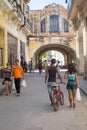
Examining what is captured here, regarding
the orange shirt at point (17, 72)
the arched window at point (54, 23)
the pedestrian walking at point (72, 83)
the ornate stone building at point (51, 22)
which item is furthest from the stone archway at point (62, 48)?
the pedestrian walking at point (72, 83)

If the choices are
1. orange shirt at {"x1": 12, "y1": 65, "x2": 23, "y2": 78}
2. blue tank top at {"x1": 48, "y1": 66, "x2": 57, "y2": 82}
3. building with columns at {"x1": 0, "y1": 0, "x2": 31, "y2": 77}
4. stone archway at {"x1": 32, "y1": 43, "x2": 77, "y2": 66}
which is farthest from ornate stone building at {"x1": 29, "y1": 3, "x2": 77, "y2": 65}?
blue tank top at {"x1": 48, "y1": 66, "x2": 57, "y2": 82}

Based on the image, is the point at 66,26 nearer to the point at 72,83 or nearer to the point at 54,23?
the point at 54,23

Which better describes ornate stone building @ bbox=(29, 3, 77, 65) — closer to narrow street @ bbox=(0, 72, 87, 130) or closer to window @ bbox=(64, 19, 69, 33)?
window @ bbox=(64, 19, 69, 33)

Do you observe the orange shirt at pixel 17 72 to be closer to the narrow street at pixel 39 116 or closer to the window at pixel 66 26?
the narrow street at pixel 39 116

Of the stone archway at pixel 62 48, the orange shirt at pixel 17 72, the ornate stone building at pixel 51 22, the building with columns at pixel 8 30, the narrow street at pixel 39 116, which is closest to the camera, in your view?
the narrow street at pixel 39 116

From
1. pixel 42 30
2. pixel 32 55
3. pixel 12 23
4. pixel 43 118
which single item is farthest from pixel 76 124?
pixel 42 30

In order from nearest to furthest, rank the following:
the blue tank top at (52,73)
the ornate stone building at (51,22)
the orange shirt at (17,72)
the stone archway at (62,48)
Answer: the blue tank top at (52,73) → the orange shirt at (17,72) → the stone archway at (62,48) → the ornate stone building at (51,22)

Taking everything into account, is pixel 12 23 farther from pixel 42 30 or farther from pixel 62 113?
pixel 42 30

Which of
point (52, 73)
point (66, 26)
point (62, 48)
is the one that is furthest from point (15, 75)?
point (62, 48)

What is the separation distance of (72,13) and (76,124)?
56.6 feet

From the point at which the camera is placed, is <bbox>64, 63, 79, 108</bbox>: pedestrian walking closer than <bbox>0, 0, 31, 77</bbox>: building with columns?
Yes

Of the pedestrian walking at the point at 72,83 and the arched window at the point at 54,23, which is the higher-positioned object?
the arched window at the point at 54,23

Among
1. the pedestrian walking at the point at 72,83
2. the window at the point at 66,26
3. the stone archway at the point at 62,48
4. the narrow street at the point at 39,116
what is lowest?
the narrow street at the point at 39,116

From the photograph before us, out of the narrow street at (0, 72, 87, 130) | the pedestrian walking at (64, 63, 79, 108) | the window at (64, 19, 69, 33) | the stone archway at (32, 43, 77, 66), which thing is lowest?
the narrow street at (0, 72, 87, 130)
